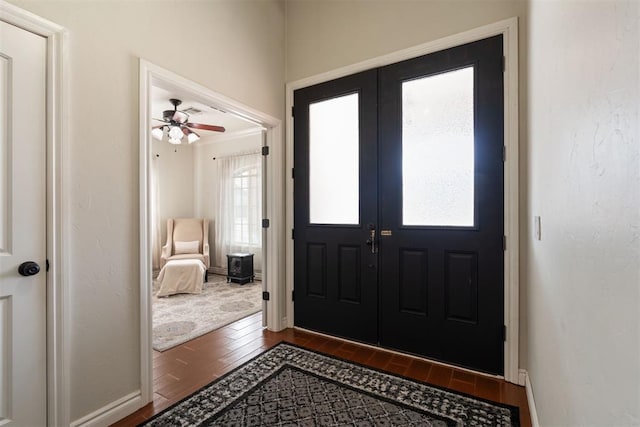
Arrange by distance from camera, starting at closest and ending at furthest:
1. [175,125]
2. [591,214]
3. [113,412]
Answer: [591,214] → [113,412] → [175,125]

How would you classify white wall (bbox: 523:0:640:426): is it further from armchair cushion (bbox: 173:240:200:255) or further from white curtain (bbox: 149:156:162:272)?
white curtain (bbox: 149:156:162:272)

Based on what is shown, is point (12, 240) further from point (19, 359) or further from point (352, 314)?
point (352, 314)

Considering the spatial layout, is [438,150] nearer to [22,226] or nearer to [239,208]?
[22,226]

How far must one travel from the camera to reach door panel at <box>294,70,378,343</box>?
2.61 metres

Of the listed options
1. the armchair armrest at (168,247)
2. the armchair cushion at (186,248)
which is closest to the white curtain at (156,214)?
the armchair armrest at (168,247)

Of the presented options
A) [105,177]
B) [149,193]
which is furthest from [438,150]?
[105,177]

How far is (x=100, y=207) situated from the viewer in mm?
1684

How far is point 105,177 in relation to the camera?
5.59 ft

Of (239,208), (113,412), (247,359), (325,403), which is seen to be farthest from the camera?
(239,208)

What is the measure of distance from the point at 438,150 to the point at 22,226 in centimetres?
259

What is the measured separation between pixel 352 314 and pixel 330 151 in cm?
155

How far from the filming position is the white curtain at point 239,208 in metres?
5.59

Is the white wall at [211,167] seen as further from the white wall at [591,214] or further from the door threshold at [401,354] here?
the white wall at [591,214]

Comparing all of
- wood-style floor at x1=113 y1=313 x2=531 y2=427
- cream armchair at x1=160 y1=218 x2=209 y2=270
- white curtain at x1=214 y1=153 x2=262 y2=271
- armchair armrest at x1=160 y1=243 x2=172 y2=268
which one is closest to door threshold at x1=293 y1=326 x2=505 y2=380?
wood-style floor at x1=113 y1=313 x2=531 y2=427
